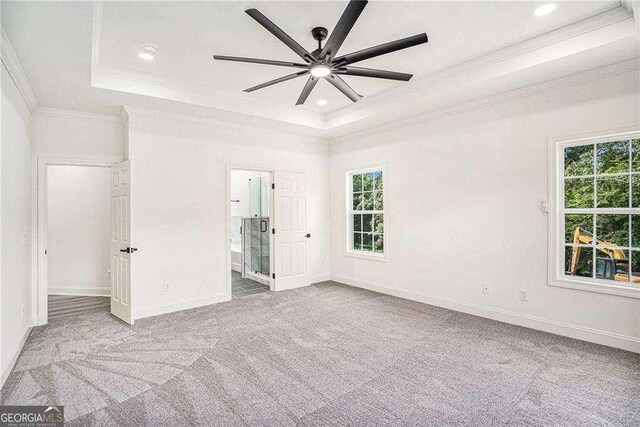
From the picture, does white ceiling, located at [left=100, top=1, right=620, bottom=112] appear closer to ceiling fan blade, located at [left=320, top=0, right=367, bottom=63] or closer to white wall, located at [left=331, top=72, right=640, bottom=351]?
ceiling fan blade, located at [left=320, top=0, right=367, bottom=63]

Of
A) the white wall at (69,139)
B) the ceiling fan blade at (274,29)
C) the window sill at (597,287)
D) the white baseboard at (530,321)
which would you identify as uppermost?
the ceiling fan blade at (274,29)

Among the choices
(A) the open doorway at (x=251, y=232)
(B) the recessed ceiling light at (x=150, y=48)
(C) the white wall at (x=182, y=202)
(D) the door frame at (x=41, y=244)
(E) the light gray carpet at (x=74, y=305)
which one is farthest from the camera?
(A) the open doorway at (x=251, y=232)

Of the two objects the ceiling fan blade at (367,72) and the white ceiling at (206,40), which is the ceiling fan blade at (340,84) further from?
the white ceiling at (206,40)

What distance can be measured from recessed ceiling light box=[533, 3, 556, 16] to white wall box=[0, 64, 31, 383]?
455 cm

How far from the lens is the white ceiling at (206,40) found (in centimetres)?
257

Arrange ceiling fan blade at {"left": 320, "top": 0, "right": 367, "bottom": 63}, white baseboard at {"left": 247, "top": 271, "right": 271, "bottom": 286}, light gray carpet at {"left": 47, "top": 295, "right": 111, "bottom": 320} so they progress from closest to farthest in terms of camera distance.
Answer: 1. ceiling fan blade at {"left": 320, "top": 0, "right": 367, "bottom": 63}
2. light gray carpet at {"left": 47, "top": 295, "right": 111, "bottom": 320}
3. white baseboard at {"left": 247, "top": 271, "right": 271, "bottom": 286}

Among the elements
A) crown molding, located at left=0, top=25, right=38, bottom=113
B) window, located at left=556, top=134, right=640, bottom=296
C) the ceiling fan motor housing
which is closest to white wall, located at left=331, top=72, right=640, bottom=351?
window, located at left=556, top=134, right=640, bottom=296

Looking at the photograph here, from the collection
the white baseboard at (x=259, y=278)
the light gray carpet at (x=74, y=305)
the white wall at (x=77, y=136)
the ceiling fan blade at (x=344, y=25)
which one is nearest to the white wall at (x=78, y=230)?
the light gray carpet at (x=74, y=305)

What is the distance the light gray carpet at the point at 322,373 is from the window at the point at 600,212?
0.79 metres

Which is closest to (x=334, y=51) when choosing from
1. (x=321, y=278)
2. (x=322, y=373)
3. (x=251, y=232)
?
(x=322, y=373)

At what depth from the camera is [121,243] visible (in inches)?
165

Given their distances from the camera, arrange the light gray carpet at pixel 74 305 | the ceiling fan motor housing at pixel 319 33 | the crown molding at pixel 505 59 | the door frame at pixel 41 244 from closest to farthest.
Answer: the crown molding at pixel 505 59, the ceiling fan motor housing at pixel 319 33, the door frame at pixel 41 244, the light gray carpet at pixel 74 305

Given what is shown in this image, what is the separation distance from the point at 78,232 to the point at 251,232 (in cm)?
300

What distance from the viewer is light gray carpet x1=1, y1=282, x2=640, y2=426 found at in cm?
220
